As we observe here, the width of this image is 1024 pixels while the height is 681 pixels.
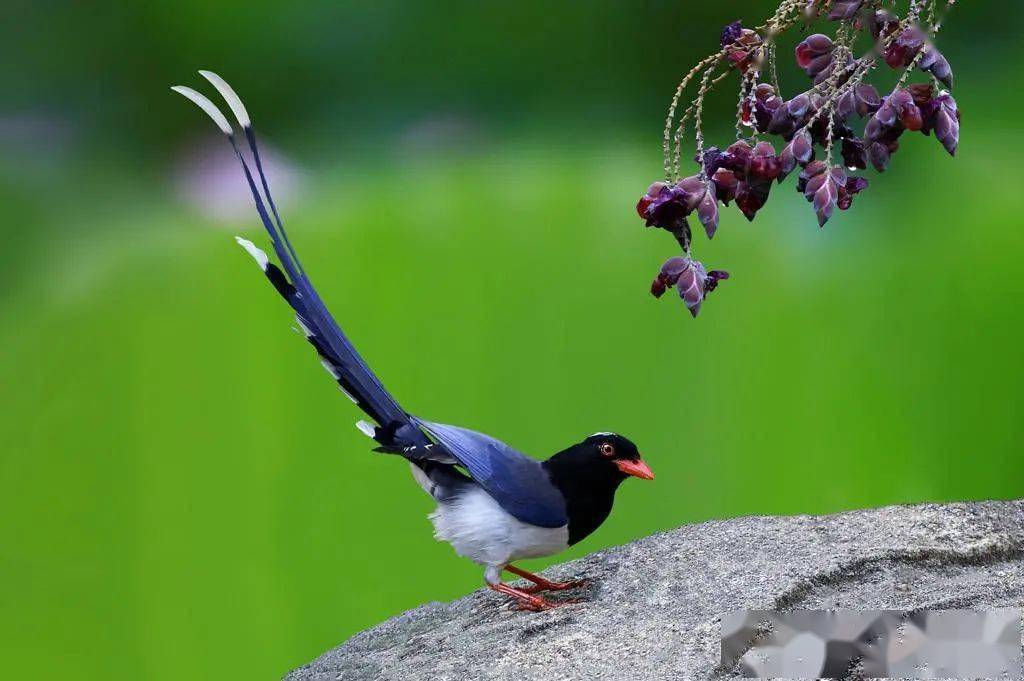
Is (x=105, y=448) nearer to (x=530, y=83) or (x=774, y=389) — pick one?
(x=530, y=83)

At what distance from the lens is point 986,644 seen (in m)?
1.46

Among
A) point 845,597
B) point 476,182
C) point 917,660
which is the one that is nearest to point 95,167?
point 476,182

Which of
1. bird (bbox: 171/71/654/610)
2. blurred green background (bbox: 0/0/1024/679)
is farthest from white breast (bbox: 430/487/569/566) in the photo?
blurred green background (bbox: 0/0/1024/679)

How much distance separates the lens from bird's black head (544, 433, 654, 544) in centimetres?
185

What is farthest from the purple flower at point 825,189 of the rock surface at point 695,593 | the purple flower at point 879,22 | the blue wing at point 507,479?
the blue wing at point 507,479

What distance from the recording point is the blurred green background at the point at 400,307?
237cm

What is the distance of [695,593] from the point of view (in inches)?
71.3

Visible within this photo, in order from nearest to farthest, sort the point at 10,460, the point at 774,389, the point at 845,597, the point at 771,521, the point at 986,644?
the point at 986,644
the point at 845,597
the point at 771,521
the point at 10,460
the point at 774,389

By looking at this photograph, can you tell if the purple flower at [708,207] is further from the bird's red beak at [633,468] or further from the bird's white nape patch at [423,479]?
the bird's white nape patch at [423,479]

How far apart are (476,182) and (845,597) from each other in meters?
Answer: 1.16

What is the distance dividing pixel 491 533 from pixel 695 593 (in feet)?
1.00

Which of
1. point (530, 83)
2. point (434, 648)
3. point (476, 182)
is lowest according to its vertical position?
point (434, 648)

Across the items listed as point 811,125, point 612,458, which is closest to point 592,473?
point 612,458

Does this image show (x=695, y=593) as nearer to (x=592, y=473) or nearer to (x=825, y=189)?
(x=592, y=473)
